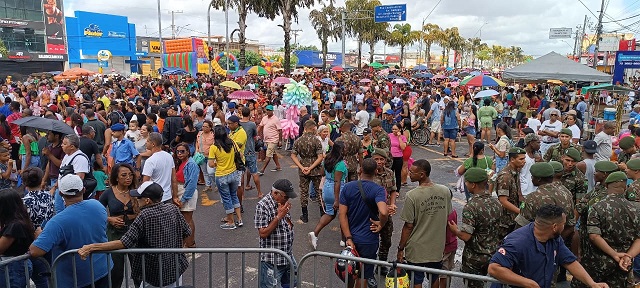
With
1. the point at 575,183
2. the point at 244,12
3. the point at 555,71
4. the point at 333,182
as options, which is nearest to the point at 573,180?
the point at 575,183

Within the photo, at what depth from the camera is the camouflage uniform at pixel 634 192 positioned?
165 inches

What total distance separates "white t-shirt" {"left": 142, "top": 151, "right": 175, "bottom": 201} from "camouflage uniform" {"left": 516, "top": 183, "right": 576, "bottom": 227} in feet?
12.8

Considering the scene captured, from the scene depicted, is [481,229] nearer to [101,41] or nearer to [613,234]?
[613,234]

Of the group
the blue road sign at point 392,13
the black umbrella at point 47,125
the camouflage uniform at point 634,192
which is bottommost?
the camouflage uniform at point 634,192

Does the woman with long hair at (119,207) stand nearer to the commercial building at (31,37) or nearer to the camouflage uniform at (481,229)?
the camouflage uniform at (481,229)

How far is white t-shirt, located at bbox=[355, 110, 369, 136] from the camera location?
10.5 m

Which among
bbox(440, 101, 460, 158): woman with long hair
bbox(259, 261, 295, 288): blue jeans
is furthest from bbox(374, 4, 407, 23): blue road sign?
bbox(259, 261, 295, 288): blue jeans

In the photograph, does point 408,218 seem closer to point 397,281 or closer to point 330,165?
point 397,281

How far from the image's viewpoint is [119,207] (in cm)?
420

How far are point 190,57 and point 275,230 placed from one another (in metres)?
46.5

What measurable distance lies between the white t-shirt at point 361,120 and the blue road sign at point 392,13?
78.5ft

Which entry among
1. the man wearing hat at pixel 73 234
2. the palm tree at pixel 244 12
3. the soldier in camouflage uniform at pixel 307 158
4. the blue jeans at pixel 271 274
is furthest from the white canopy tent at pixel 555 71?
the palm tree at pixel 244 12

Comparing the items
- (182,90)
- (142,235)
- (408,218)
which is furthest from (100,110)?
(182,90)

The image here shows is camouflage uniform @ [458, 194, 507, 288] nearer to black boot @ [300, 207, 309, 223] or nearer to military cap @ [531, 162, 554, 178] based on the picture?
military cap @ [531, 162, 554, 178]
